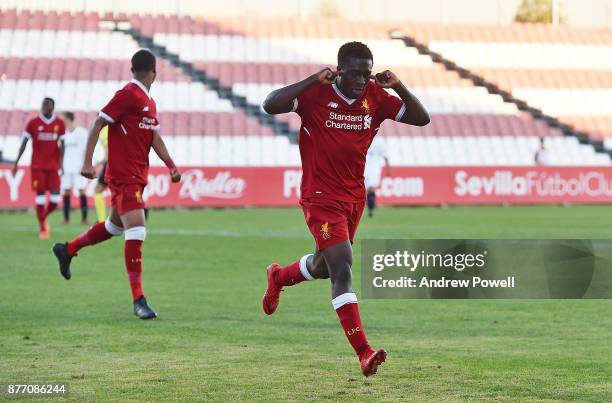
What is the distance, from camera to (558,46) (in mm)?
53000

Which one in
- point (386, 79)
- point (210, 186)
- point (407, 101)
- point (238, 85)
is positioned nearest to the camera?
point (386, 79)

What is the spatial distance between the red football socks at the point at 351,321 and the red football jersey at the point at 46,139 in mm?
15221

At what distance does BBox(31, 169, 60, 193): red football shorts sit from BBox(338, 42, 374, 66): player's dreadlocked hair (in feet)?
50.7

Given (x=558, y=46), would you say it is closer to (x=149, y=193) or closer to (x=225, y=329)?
(x=149, y=193)

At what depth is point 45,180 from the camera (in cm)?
2194

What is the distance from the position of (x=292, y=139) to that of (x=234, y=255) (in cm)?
2720

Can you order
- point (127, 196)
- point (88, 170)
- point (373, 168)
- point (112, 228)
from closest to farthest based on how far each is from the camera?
point (88, 170) → point (127, 196) → point (112, 228) → point (373, 168)

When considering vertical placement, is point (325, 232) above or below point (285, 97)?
below

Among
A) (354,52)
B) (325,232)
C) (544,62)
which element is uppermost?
(544,62)

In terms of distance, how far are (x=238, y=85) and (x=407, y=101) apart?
39537 mm

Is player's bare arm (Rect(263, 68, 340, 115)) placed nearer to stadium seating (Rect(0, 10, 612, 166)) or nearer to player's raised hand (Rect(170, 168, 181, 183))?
player's raised hand (Rect(170, 168, 181, 183))

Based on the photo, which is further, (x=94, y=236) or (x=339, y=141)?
(x=94, y=236)

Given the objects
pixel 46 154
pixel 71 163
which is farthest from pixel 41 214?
pixel 71 163

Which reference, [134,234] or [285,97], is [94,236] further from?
[285,97]
